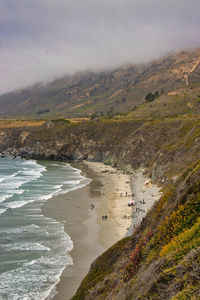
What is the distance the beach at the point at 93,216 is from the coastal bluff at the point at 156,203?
562cm

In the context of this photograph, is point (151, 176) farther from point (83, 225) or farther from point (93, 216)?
point (83, 225)

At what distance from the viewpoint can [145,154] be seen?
91.8 meters

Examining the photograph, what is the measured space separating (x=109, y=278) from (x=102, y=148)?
113 metres

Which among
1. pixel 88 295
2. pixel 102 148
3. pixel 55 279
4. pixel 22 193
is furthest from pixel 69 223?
pixel 102 148

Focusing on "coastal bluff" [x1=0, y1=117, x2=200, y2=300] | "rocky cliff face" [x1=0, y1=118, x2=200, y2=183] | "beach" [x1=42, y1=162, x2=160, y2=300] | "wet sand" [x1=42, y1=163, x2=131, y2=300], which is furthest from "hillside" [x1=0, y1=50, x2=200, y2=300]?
"wet sand" [x1=42, y1=163, x2=131, y2=300]

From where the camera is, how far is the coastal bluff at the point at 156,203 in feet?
25.7

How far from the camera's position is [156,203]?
16.2 metres

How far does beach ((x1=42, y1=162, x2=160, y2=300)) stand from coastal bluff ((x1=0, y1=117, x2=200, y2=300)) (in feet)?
18.4

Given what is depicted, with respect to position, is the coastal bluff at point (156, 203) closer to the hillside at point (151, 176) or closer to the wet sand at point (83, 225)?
the hillside at point (151, 176)

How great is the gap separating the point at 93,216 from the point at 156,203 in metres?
29.4

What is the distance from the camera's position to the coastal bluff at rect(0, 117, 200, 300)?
7.84 m

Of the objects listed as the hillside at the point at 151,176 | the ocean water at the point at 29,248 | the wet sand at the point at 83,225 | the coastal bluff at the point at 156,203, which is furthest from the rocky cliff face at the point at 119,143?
the ocean water at the point at 29,248

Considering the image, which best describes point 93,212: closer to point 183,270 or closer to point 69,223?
point 69,223

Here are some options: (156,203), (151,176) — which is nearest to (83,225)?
(156,203)
